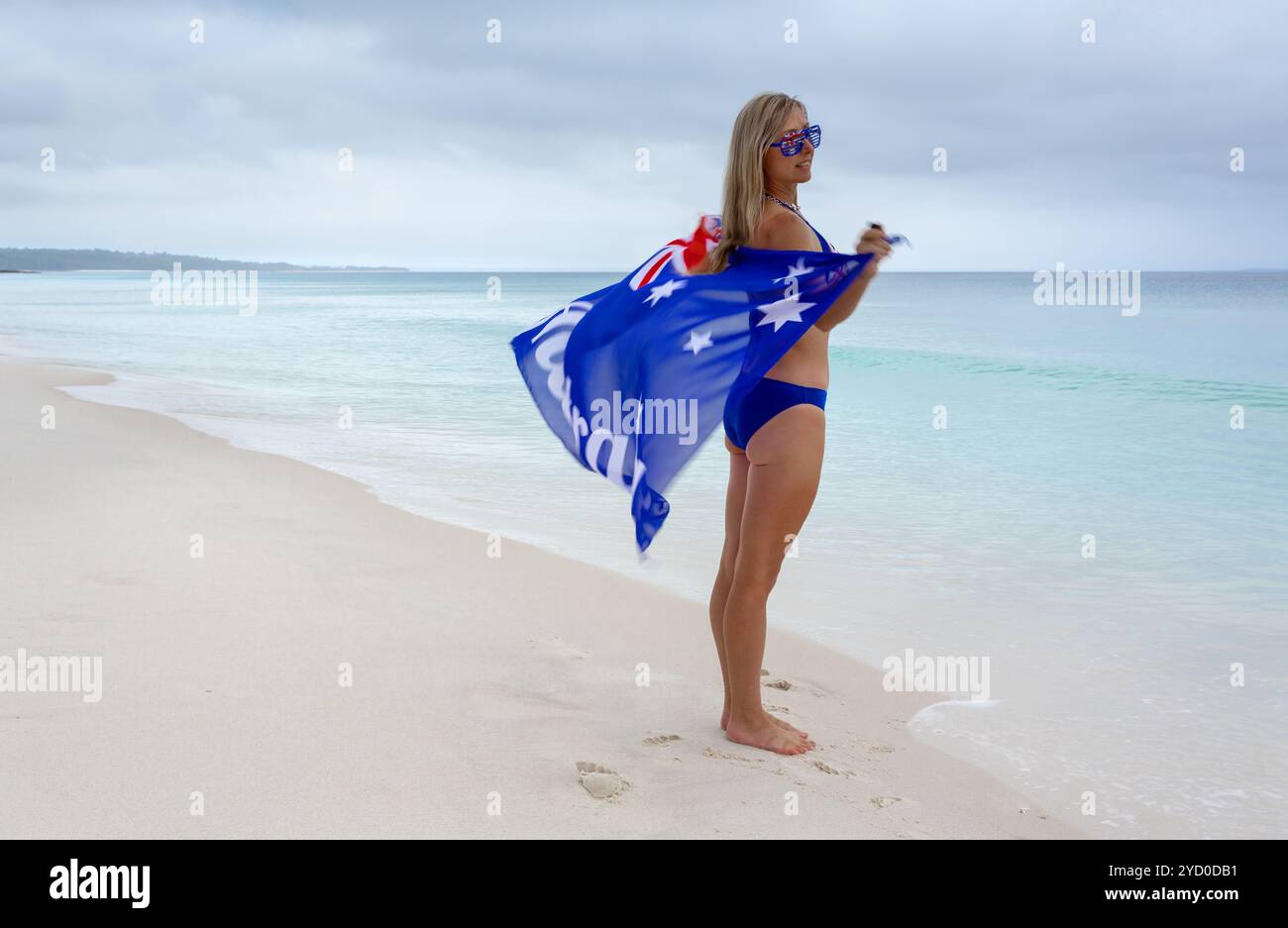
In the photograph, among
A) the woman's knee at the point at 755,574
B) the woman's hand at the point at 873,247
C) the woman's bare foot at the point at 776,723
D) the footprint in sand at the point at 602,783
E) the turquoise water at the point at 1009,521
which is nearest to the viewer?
the footprint in sand at the point at 602,783

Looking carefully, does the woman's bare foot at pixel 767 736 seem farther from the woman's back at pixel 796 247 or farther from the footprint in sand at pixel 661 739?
the woman's back at pixel 796 247

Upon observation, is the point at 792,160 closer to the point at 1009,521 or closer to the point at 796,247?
the point at 796,247

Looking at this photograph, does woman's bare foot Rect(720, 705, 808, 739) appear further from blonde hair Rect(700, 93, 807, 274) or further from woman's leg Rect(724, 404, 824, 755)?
blonde hair Rect(700, 93, 807, 274)

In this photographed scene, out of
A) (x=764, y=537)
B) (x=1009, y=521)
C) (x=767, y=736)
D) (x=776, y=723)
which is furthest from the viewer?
(x=1009, y=521)

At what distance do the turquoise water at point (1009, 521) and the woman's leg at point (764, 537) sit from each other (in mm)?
912

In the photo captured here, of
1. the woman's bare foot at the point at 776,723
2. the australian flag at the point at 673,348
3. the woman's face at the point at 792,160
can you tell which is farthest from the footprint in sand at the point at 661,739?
the woman's face at the point at 792,160

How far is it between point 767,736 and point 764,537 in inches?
29.9

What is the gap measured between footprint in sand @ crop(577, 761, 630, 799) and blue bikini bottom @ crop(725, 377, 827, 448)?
4.04ft

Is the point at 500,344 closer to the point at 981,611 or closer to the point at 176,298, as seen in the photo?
the point at 981,611

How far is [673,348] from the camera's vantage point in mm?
3697

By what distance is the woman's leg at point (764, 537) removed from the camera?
11.7 feet

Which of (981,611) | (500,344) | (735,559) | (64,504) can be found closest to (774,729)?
(735,559)

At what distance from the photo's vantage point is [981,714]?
4.49 m

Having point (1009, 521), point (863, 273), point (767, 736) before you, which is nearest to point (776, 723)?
point (767, 736)
